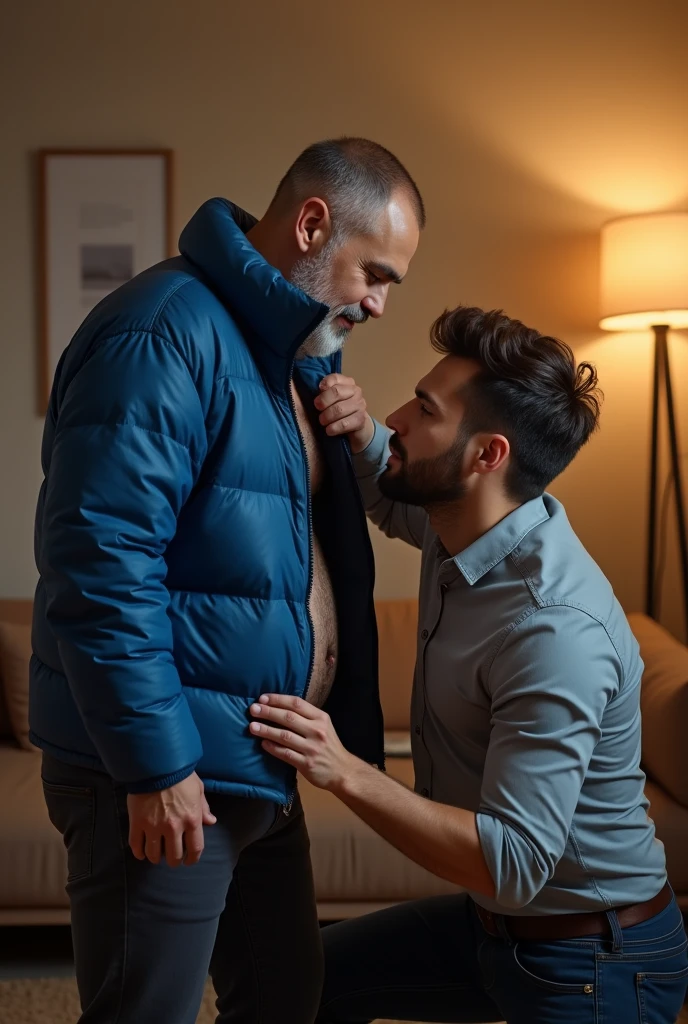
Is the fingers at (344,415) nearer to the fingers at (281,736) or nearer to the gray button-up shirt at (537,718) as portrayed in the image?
the gray button-up shirt at (537,718)

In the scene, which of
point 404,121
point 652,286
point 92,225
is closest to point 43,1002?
point 92,225

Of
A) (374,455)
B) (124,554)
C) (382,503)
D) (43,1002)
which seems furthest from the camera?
(43,1002)

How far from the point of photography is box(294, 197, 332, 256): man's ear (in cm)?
148

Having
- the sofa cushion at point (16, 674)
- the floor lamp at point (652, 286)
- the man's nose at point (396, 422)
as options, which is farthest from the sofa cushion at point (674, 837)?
the sofa cushion at point (16, 674)

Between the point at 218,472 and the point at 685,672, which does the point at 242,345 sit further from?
the point at 685,672

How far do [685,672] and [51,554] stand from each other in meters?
1.87

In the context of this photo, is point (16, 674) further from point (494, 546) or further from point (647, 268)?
point (647, 268)

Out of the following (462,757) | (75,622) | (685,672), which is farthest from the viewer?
(685,672)

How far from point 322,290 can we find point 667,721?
60.4 inches

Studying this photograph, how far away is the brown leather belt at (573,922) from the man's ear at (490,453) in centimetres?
63

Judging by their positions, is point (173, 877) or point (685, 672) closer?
point (173, 877)

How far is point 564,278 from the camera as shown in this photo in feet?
11.3

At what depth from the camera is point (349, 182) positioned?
149 centimetres

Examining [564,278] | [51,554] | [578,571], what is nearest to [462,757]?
[578,571]
